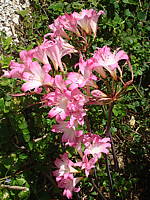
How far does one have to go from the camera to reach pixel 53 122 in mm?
1973

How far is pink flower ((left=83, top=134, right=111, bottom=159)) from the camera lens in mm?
1478

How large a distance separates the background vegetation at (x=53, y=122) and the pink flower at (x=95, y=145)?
0.38 m

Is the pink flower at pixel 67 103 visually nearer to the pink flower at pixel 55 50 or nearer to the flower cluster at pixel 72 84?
the flower cluster at pixel 72 84

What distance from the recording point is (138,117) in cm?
247

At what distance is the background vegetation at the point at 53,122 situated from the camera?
184 centimetres

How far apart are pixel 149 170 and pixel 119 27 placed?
1.13 meters

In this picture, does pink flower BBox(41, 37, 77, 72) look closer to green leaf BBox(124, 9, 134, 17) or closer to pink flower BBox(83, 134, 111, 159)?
pink flower BBox(83, 134, 111, 159)

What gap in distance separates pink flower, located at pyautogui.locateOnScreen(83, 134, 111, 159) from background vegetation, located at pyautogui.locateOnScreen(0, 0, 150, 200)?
0.38m

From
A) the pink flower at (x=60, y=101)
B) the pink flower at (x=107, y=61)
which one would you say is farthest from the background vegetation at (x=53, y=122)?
the pink flower at (x=107, y=61)

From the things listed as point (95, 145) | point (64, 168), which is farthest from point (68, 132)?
point (64, 168)

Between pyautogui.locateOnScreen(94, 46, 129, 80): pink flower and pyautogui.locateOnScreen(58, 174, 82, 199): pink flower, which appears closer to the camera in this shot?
pyautogui.locateOnScreen(94, 46, 129, 80): pink flower

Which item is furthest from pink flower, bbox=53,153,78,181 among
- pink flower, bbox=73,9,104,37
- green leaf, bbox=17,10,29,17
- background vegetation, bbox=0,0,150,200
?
green leaf, bbox=17,10,29,17

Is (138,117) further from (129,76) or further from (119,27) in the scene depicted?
(119,27)

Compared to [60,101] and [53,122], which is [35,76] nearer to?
[60,101]
